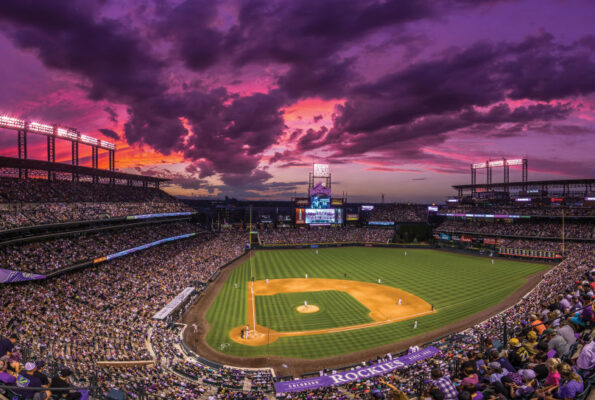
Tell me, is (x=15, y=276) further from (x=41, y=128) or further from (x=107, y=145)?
(x=107, y=145)

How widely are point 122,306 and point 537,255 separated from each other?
61.8 m

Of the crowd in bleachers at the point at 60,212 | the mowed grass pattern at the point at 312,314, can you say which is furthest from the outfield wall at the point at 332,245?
the mowed grass pattern at the point at 312,314

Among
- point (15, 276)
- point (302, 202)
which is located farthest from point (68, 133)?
point (302, 202)

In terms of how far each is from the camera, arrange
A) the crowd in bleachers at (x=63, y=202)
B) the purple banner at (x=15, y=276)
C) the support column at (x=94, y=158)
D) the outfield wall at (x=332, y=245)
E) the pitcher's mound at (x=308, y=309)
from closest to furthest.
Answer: the purple banner at (x=15, y=276), the crowd in bleachers at (x=63, y=202), the pitcher's mound at (x=308, y=309), the support column at (x=94, y=158), the outfield wall at (x=332, y=245)

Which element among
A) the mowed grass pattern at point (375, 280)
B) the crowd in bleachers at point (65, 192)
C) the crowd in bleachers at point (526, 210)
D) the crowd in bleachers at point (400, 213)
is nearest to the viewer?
the mowed grass pattern at point (375, 280)

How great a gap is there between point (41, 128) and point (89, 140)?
7.80 m

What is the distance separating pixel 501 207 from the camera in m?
70.4

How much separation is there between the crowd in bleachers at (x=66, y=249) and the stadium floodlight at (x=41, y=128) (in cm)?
1367

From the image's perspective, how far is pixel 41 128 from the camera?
123 feet

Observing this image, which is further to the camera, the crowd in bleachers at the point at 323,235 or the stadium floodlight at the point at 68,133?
the crowd in bleachers at the point at 323,235

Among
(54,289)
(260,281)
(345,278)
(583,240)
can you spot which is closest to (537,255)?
(583,240)

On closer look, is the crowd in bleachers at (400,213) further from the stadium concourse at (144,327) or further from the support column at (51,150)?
the support column at (51,150)

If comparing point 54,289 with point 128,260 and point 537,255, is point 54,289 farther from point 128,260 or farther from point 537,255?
point 537,255

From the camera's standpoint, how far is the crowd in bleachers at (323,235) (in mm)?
72188
